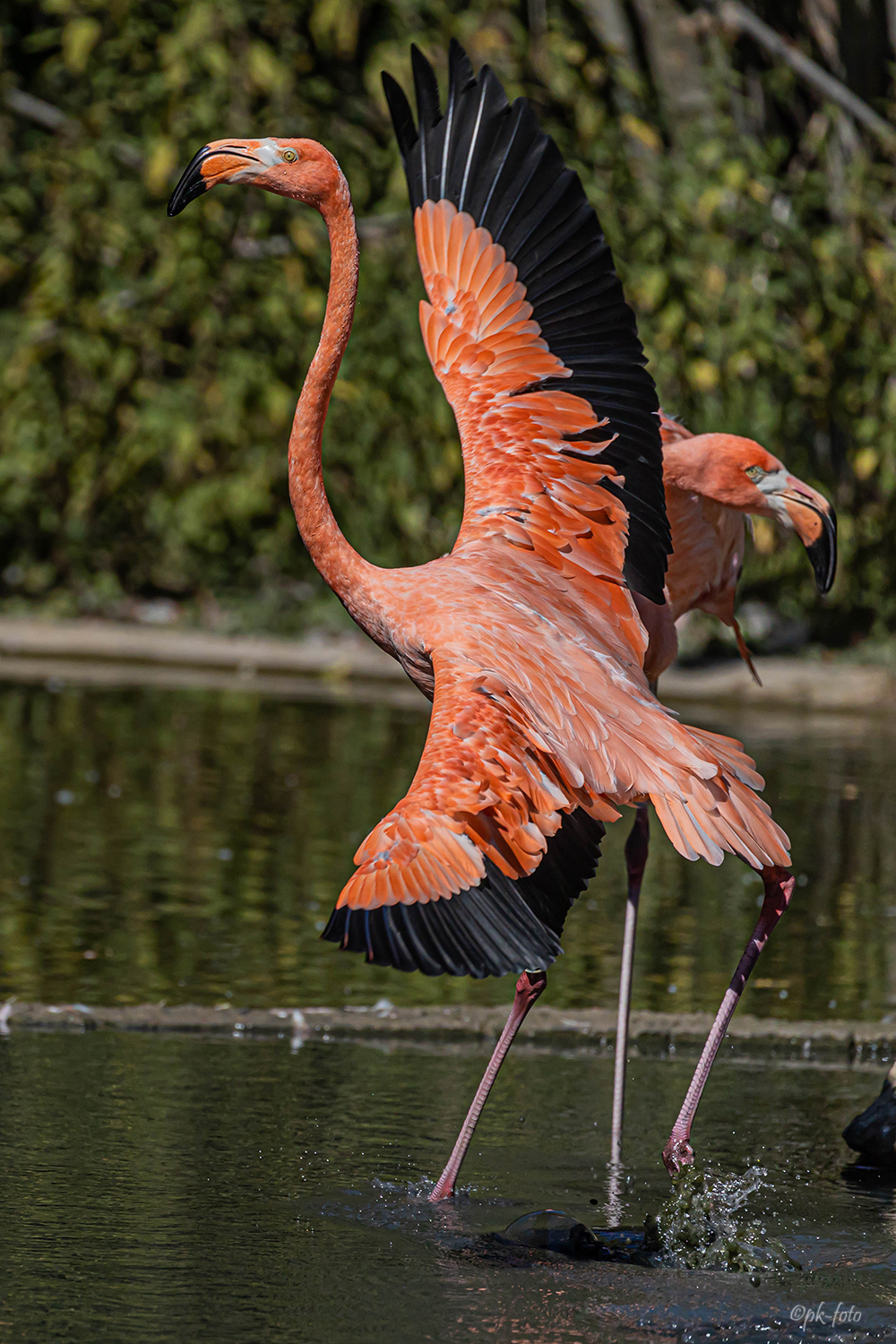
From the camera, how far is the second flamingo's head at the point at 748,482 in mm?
5258

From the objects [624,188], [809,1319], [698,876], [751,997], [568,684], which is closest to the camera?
[809,1319]

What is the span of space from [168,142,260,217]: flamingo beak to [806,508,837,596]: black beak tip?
5.55 ft

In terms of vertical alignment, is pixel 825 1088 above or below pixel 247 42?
below

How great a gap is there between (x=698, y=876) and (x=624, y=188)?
6.57 m

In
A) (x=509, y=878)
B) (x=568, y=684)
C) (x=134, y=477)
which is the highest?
(x=134, y=477)

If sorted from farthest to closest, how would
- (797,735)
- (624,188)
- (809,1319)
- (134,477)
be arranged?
(134,477) < (624,188) < (797,735) < (809,1319)

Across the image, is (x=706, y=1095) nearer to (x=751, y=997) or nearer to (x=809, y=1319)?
(x=751, y=997)

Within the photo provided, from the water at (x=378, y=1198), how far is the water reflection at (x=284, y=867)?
73 centimetres

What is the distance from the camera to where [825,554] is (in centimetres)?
517

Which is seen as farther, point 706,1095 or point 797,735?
point 797,735

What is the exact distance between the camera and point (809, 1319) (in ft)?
11.5

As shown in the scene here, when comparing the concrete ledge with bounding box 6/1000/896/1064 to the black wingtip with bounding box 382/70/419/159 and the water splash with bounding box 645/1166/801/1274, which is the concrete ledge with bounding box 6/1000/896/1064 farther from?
the black wingtip with bounding box 382/70/419/159

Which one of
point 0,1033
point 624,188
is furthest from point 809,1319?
point 624,188

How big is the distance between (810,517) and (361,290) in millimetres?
8994
